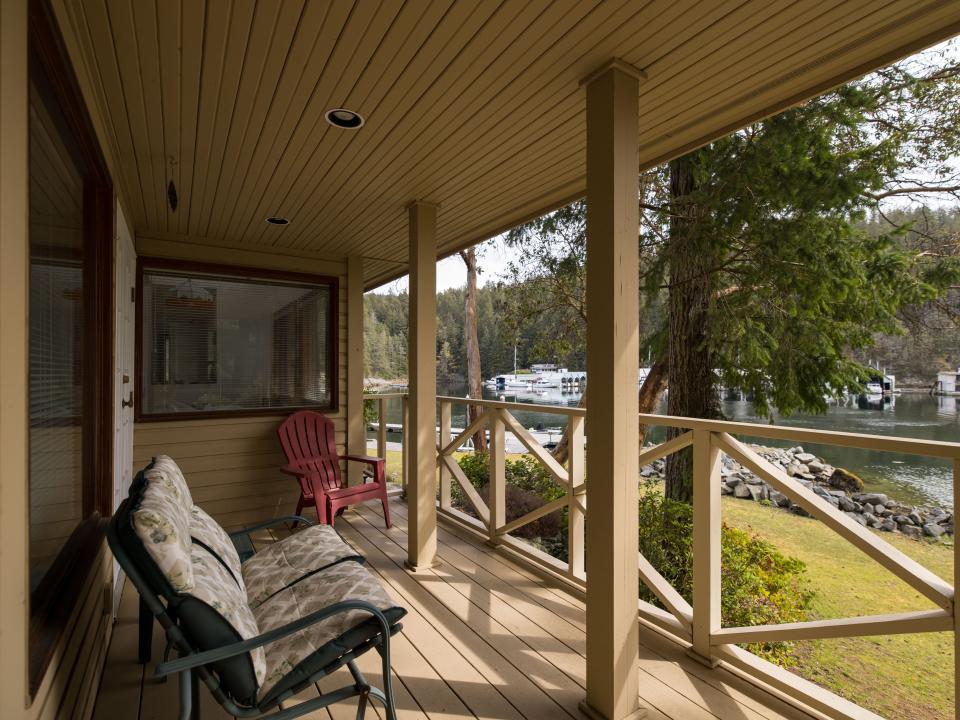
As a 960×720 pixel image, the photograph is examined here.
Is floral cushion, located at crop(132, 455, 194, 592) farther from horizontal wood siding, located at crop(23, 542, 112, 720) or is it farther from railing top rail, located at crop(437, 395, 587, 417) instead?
railing top rail, located at crop(437, 395, 587, 417)

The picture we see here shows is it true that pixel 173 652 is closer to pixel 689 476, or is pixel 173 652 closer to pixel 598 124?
pixel 598 124

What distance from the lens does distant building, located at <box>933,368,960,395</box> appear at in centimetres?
703

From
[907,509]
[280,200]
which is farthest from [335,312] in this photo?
[907,509]

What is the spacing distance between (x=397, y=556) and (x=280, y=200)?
2531mm

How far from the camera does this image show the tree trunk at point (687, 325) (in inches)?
206

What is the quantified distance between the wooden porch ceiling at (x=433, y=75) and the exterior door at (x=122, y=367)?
0.40m

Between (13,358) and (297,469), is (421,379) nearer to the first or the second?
(297,469)

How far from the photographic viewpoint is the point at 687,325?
18.2 feet

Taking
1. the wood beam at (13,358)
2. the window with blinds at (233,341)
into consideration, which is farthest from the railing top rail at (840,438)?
the window with blinds at (233,341)

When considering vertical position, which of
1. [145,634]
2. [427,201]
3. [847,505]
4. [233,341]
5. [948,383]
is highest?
[427,201]

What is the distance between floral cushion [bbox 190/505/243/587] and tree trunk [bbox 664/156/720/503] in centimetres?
436

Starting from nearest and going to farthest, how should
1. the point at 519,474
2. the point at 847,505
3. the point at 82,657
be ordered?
1. the point at 82,657
2. the point at 847,505
3. the point at 519,474

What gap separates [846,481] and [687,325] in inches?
142

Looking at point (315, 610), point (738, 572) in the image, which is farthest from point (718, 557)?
point (315, 610)
